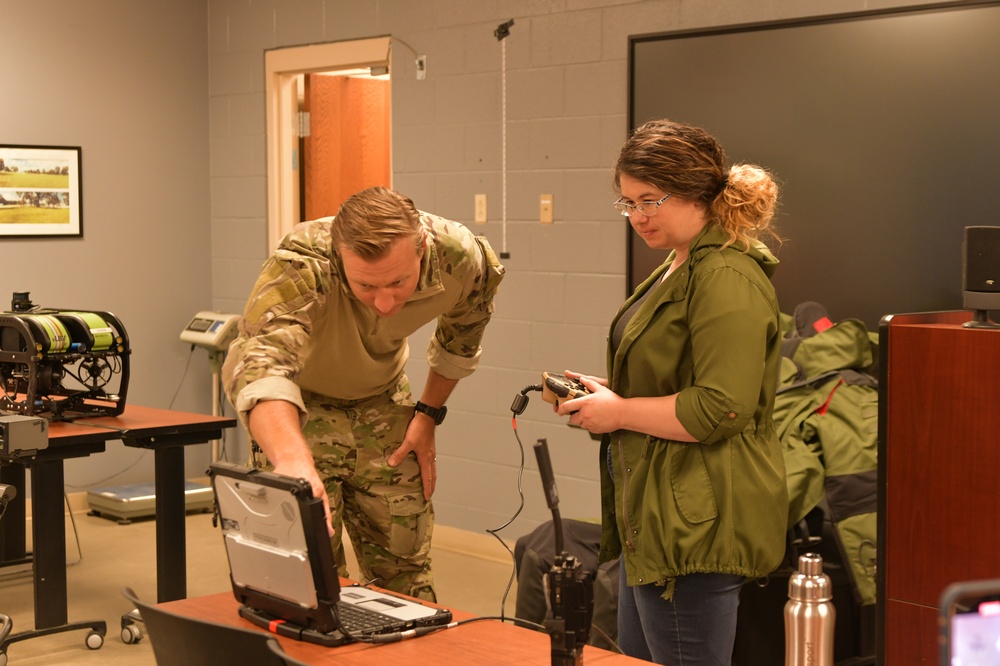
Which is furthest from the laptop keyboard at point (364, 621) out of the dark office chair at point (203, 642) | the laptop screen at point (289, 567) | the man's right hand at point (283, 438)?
the dark office chair at point (203, 642)

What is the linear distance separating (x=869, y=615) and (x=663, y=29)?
2.24 metres

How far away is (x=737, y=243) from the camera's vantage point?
6.80ft

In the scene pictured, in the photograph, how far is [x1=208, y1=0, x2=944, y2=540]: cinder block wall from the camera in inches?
173

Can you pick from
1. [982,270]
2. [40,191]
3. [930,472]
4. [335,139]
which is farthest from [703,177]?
[40,191]

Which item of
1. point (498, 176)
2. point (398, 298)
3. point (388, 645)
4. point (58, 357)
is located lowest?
point (388, 645)

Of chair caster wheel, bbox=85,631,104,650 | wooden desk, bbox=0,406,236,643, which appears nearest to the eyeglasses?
wooden desk, bbox=0,406,236,643

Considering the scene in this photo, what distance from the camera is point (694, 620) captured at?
2.06 meters

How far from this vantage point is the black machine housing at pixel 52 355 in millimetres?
3873

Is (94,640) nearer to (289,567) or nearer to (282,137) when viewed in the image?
(289,567)

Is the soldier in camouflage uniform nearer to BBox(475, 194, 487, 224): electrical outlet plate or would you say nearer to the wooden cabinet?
the wooden cabinet

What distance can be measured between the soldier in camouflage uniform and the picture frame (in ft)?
11.4

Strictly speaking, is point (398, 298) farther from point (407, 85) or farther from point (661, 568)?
point (407, 85)

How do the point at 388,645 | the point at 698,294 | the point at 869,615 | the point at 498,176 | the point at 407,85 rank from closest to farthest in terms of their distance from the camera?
1. the point at 388,645
2. the point at 698,294
3. the point at 869,615
4. the point at 498,176
5. the point at 407,85

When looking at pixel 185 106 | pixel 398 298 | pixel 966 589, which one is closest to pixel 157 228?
pixel 185 106
